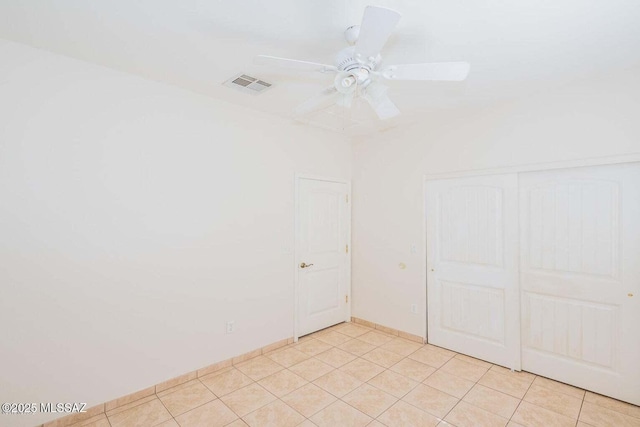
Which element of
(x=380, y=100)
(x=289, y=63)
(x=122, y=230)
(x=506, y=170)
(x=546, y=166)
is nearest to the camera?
(x=289, y=63)

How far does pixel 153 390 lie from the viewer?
2.60 m

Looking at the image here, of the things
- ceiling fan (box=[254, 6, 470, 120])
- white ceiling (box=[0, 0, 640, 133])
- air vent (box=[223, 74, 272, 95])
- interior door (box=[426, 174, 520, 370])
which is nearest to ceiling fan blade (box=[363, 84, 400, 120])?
ceiling fan (box=[254, 6, 470, 120])

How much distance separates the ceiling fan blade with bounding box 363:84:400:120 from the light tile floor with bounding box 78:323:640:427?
7.39 ft

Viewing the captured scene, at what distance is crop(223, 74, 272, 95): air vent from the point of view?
258 cm

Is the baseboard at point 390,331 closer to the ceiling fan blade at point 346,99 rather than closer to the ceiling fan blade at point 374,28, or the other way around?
the ceiling fan blade at point 346,99

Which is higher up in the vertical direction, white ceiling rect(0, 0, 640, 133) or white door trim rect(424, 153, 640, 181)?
white ceiling rect(0, 0, 640, 133)

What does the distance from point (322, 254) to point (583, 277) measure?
261 cm

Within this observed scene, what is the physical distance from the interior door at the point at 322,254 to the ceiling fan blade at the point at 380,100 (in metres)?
1.71

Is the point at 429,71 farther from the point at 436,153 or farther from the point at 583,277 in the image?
the point at 583,277

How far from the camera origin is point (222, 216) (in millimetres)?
3062

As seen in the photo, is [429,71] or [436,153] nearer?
[429,71]

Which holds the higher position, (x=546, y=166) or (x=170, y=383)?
(x=546, y=166)

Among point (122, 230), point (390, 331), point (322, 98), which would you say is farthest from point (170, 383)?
point (322, 98)

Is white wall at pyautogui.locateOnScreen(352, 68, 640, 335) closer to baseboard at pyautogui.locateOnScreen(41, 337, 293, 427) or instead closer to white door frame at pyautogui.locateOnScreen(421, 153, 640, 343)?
white door frame at pyautogui.locateOnScreen(421, 153, 640, 343)
